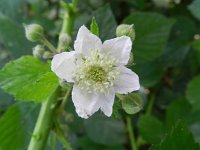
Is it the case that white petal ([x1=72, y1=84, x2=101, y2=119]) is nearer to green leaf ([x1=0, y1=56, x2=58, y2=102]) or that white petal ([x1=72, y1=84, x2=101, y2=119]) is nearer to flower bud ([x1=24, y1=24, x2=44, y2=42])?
green leaf ([x1=0, y1=56, x2=58, y2=102])

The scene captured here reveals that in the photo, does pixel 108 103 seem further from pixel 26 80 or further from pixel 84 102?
pixel 26 80

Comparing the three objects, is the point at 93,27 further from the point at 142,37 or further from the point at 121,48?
the point at 142,37

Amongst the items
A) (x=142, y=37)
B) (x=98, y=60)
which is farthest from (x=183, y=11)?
(x=98, y=60)

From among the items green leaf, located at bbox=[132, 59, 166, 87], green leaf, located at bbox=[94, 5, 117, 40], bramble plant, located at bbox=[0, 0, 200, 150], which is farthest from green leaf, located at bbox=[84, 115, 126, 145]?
green leaf, located at bbox=[94, 5, 117, 40]

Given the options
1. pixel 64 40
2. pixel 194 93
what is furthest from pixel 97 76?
pixel 194 93

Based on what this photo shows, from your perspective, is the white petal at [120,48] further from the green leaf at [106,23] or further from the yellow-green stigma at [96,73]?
the green leaf at [106,23]

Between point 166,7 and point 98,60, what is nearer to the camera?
point 98,60
